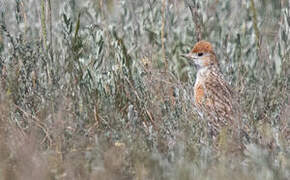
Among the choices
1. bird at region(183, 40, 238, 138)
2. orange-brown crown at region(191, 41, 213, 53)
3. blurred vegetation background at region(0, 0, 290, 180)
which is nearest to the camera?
blurred vegetation background at region(0, 0, 290, 180)

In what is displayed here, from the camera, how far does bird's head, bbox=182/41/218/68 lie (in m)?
6.45

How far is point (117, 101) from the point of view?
230 inches

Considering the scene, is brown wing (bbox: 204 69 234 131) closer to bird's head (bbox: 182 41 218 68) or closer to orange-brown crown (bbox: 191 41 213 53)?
bird's head (bbox: 182 41 218 68)

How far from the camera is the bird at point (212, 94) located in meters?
5.46

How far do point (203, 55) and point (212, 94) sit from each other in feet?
2.24

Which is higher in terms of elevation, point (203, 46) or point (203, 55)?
point (203, 46)

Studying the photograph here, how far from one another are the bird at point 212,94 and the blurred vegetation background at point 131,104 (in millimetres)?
116

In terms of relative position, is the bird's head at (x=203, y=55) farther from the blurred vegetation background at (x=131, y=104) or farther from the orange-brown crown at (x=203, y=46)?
the blurred vegetation background at (x=131, y=104)

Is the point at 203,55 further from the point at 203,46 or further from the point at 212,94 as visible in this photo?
the point at 212,94

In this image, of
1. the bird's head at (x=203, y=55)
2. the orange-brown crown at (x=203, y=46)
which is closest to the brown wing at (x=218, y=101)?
the bird's head at (x=203, y=55)

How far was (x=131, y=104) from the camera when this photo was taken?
576 cm

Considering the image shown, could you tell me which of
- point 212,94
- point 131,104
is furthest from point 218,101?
point 131,104

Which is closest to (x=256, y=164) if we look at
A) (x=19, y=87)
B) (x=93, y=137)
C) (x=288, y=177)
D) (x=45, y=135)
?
(x=288, y=177)

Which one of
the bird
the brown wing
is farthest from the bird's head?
the brown wing
